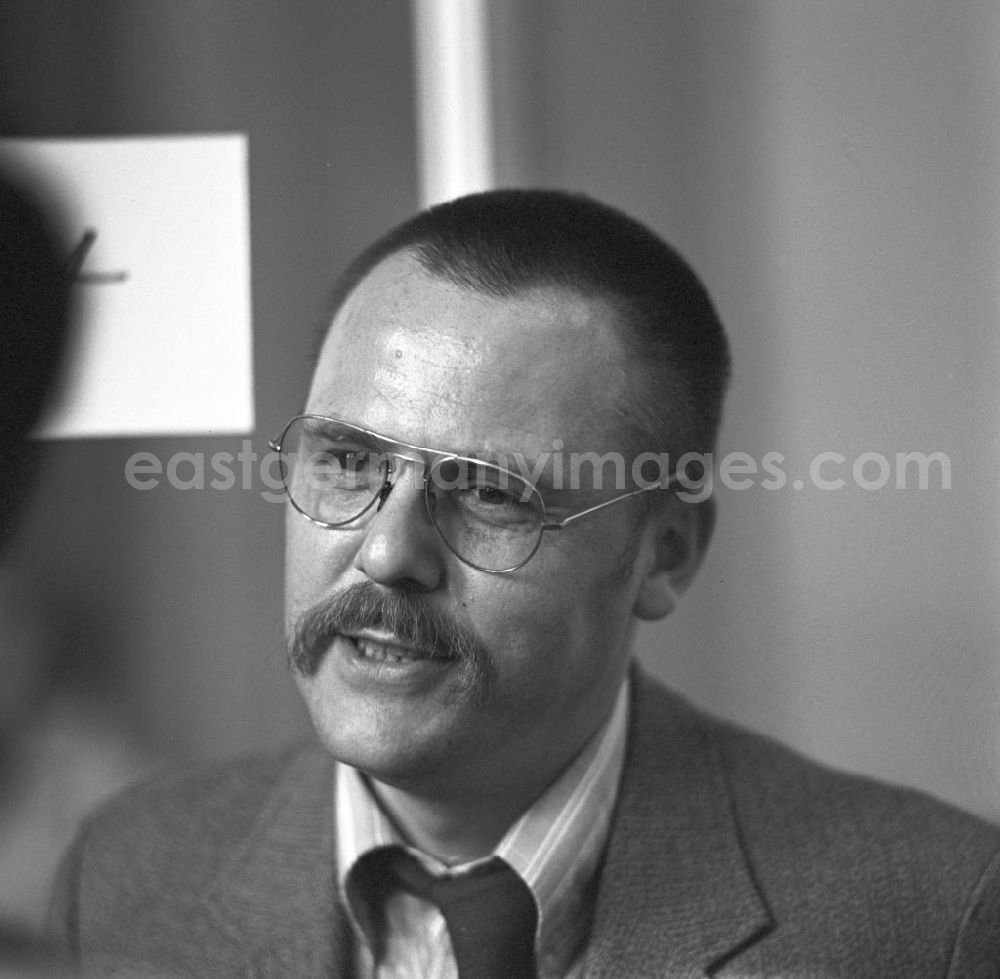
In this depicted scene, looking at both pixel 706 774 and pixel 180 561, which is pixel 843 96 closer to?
pixel 706 774

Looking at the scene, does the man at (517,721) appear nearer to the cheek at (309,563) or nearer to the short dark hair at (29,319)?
the cheek at (309,563)

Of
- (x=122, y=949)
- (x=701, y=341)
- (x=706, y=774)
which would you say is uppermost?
(x=701, y=341)

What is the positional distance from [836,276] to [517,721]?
520 mm

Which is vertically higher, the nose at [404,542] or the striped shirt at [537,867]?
the nose at [404,542]

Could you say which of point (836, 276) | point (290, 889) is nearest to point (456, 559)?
point (290, 889)

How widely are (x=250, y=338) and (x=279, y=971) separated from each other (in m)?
0.57

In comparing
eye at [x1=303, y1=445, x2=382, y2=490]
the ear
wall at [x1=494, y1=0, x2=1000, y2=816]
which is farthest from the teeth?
wall at [x1=494, y1=0, x2=1000, y2=816]

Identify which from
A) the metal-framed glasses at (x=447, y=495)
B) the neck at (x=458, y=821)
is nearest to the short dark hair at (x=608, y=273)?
the metal-framed glasses at (x=447, y=495)

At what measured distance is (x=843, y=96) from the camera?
1.03 metres

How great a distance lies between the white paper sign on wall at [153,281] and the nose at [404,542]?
10.6 inches

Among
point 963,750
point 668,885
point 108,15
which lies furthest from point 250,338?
point 963,750

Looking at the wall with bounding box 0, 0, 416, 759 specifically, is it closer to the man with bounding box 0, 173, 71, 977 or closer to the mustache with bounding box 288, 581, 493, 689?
the man with bounding box 0, 173, 71, 977

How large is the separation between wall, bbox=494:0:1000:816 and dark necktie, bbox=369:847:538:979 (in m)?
0.32

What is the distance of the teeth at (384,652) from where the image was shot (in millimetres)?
861
